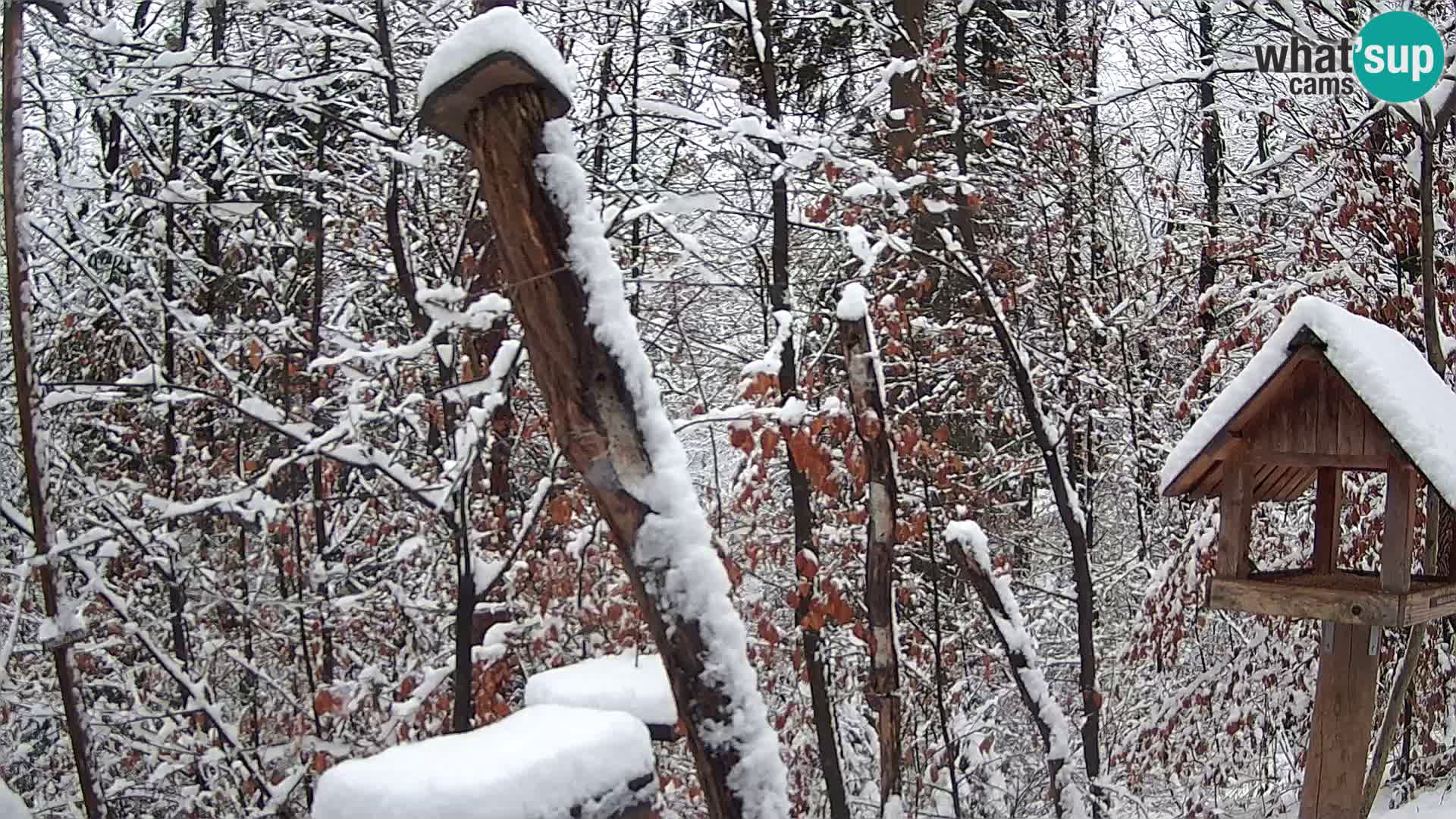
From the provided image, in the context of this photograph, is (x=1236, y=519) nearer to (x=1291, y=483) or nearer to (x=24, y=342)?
(x=1291, y=483)

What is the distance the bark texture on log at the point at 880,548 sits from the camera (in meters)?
4.27

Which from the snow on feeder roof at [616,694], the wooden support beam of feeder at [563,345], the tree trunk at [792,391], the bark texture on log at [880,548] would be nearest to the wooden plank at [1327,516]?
the bark texture on log at [880,548]

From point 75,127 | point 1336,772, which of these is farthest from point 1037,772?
point 75,127

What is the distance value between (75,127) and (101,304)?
102cm

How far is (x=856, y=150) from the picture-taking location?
20.6 feet

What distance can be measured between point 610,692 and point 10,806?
12.8ft

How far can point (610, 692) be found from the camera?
3393 mm

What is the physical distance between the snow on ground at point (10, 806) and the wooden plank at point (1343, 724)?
5.76 meters

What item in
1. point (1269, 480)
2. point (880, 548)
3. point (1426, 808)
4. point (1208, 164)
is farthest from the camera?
point (1208, 164)

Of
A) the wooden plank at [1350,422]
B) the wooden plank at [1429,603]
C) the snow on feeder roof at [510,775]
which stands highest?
the wooden plank at [1350,422]

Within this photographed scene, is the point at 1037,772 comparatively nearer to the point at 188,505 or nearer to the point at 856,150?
the point at 856,150

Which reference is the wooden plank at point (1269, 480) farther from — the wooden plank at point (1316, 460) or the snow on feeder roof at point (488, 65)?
the snow on feeder roof at point (488, 65)

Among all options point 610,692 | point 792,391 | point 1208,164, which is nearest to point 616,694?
point 610,692

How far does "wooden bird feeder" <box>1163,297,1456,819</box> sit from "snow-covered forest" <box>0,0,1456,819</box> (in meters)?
1.72
